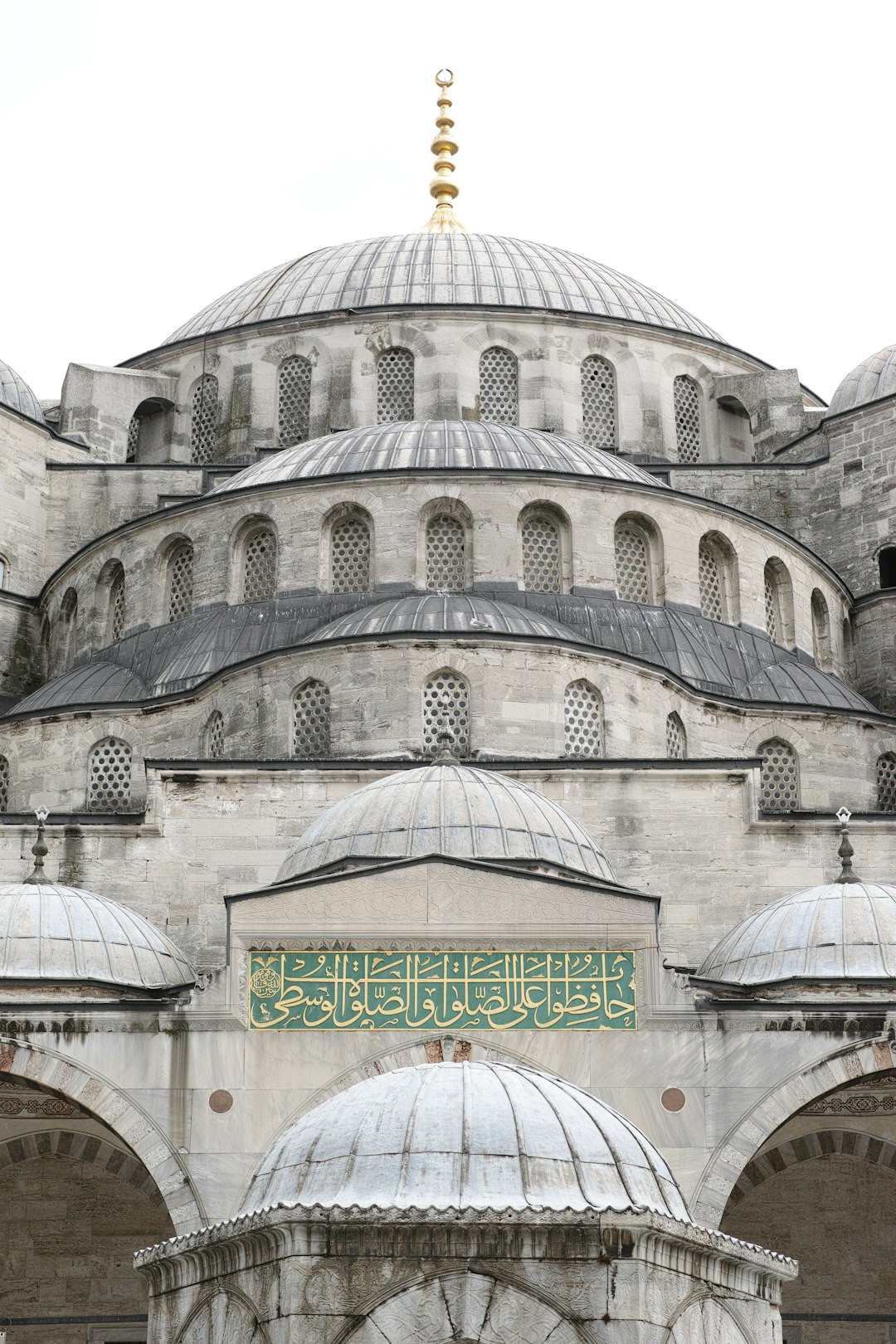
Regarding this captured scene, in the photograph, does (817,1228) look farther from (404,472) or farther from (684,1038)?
(404,472)

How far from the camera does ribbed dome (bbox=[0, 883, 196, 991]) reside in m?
19.3

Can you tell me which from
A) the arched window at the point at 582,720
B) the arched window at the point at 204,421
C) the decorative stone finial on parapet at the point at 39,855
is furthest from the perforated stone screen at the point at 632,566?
the arched window at the point at 204,421

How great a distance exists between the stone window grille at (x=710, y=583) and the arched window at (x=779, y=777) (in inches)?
90.3

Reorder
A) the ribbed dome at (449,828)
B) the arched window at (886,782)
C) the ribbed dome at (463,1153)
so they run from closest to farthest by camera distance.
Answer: the ribbed dome at (463,1153), the ribbed dome at (449,828), the arched window at (886,782)

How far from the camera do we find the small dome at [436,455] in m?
26.9

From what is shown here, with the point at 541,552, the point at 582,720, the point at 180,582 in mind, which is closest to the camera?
the point at 582,720

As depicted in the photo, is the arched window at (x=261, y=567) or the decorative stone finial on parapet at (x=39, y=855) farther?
the arched window at (x=261, y=567)

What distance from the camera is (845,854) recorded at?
20.8m

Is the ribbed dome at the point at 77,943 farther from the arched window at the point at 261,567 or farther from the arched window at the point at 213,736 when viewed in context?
the arched window at the point at 261,567

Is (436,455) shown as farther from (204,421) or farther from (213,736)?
(204,421)

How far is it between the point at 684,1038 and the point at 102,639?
12.2 m

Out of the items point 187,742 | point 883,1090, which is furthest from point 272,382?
point 883,1090

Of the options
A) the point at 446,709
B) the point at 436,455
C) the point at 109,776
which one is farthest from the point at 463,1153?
the point at 436,455

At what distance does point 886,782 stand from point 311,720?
21.3 feet
